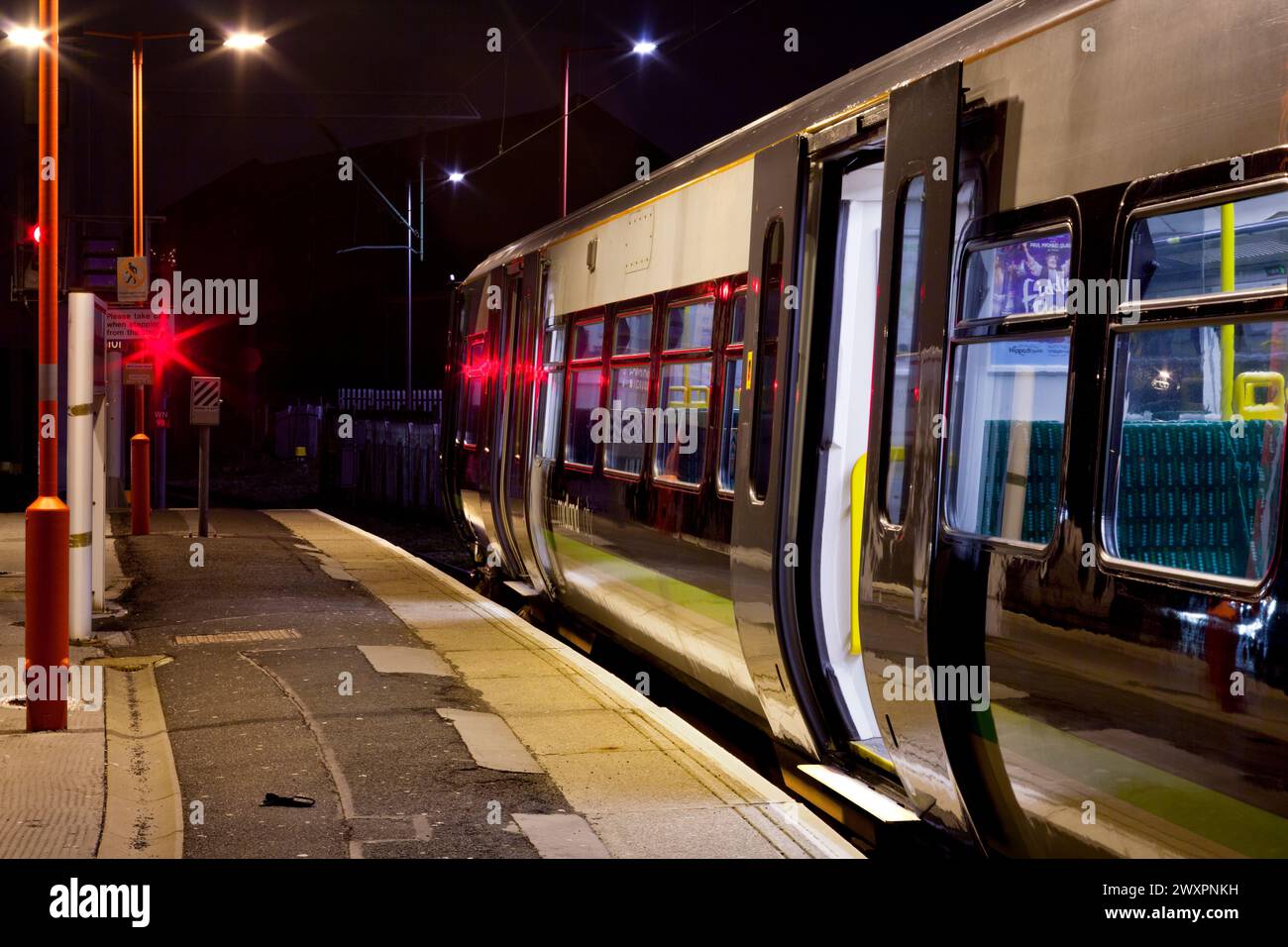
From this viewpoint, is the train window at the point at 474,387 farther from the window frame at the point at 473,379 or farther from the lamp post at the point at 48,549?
the lamp post at the point at 48,549

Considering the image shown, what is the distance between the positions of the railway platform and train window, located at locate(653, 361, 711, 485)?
1385 millimetres

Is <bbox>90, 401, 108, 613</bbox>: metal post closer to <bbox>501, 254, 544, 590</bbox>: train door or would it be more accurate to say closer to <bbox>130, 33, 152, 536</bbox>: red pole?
<bbox>501, 254, 544, 590</bbox>: train door

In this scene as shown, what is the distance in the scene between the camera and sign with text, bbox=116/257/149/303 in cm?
1803

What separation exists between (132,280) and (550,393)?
891 centimetres

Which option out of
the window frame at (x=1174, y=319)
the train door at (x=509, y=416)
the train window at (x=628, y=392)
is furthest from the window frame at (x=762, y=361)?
the train door at (x=509, y=416)

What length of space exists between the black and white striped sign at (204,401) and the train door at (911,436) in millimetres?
13982

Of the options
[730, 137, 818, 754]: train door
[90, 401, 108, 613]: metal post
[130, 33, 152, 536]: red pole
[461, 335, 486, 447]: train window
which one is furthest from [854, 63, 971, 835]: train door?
[130, 33, 152, 536]: red pole

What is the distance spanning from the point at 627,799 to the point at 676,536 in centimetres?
199

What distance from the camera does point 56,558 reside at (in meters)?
7.63

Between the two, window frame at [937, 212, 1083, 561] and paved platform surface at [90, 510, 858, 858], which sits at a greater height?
window frame at [937, 212, 1083, 561]

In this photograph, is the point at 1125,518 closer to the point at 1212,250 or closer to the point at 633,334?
the point at 1212,250

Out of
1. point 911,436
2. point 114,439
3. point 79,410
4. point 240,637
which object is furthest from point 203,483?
point 911,436

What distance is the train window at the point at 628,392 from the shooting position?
8945mm

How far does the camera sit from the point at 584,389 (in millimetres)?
10375
